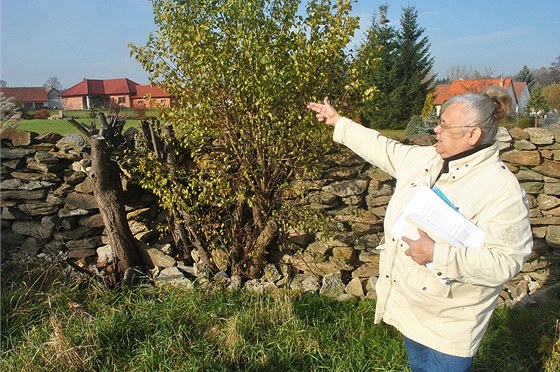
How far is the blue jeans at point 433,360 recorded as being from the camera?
2.18 metres

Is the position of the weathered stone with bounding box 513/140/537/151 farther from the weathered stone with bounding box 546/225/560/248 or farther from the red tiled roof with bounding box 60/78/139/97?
the red tiled roof with bounding box 60/78/139/97

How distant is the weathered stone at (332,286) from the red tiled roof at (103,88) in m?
51.8

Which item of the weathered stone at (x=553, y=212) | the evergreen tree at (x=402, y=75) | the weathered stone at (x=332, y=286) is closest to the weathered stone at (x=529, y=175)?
the weathered stone at (x=553, y=212)

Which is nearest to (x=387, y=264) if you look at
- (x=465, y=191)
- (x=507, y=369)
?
(x=465, y=191)

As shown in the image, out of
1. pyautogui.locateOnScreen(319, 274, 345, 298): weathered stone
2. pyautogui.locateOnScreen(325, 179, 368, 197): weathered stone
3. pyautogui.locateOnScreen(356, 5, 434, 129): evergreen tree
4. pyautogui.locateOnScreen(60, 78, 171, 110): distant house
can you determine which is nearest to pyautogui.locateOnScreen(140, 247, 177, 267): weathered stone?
pyautogui.locateOnScreen(319, 274, 345, 298): weathered stone

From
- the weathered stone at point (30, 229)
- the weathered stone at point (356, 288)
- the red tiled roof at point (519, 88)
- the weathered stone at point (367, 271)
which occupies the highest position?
the red tiled roof at point (519, 88)

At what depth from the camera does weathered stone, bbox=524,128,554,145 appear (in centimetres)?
495

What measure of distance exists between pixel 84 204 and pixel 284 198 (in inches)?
91.4

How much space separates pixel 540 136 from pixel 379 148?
3299mm

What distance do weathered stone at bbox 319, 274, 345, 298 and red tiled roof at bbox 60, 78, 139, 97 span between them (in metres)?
51.8

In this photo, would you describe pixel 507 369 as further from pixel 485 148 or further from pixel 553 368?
pixel 485 148

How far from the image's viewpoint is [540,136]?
498 centimetres

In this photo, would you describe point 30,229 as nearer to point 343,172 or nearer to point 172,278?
point 172,278

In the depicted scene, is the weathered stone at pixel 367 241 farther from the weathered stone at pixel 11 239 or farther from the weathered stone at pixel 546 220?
the weathered stone at pixel 11 239
